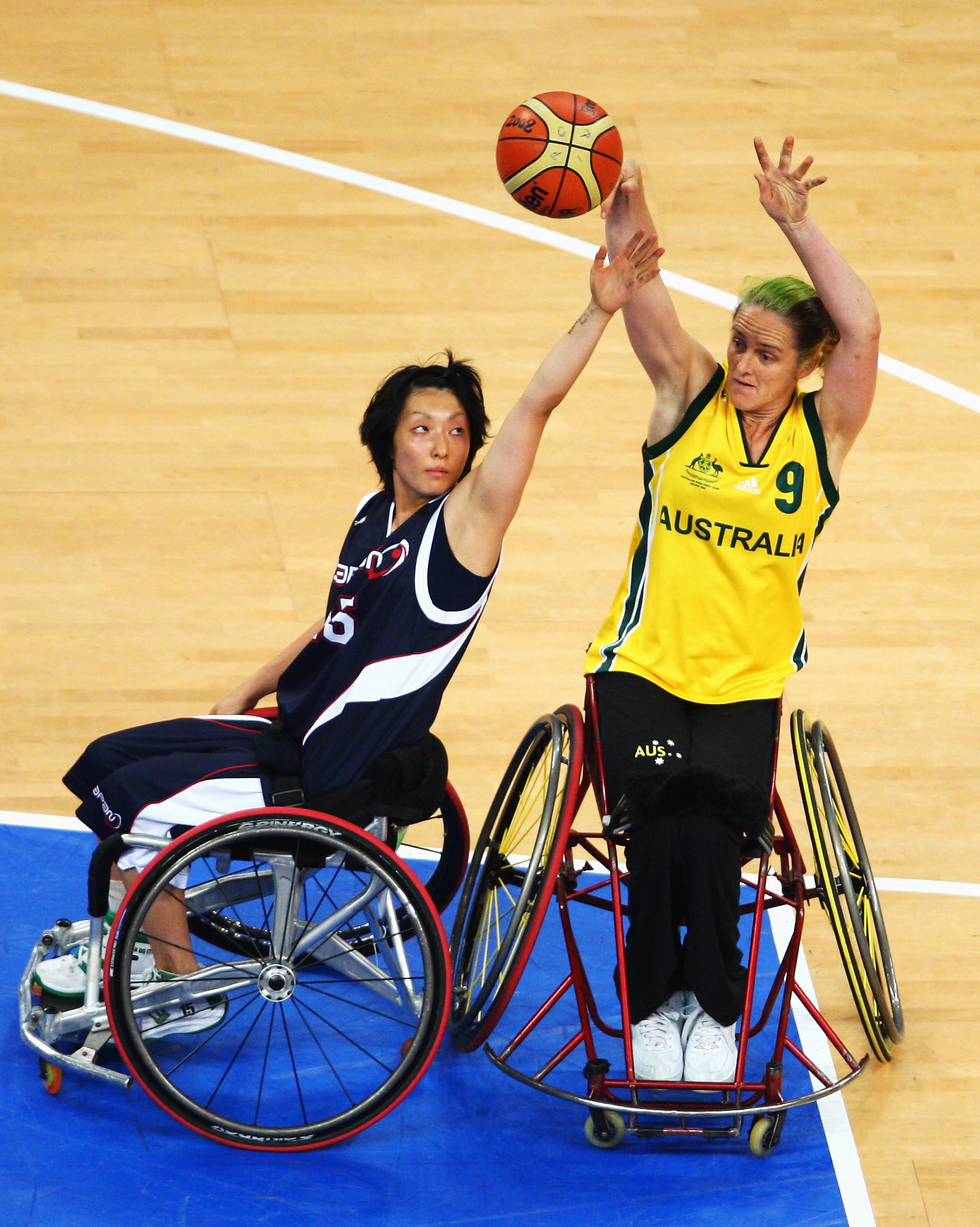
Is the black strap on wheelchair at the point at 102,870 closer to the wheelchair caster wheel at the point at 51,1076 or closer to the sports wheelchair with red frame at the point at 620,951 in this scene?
the wheelchair caster wheel at the point at 51,1076

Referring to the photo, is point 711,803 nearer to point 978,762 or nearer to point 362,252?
point 978,762

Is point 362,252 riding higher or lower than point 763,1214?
higher

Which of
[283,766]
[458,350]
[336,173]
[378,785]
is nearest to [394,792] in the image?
[378,785]

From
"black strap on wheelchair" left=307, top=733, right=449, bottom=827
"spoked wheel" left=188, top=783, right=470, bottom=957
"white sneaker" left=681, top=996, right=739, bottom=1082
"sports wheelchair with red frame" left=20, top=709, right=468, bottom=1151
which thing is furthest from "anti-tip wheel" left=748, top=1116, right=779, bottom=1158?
"black strap on wheelchair" left=307, top=733, right=449, bottom=827

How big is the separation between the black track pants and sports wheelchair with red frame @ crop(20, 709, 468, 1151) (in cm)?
45

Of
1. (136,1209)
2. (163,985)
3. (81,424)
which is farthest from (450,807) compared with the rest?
(81,424)


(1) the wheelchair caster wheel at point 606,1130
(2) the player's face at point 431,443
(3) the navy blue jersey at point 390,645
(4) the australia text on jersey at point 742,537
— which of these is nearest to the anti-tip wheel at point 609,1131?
(1) the wheelchair caster wheel at point 606,1130

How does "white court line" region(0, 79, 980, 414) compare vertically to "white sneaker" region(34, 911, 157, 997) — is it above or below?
above

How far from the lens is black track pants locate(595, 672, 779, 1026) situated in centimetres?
354

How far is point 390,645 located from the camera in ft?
12.0

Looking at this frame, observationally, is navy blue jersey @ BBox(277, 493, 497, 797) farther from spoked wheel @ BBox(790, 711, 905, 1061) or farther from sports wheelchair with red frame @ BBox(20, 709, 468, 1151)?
spoked wheel @ BBox(790, 711, 905, 1061)

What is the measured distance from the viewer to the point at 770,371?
3.76m

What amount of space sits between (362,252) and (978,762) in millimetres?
3447

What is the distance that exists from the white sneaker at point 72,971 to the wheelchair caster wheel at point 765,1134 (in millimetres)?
1390
